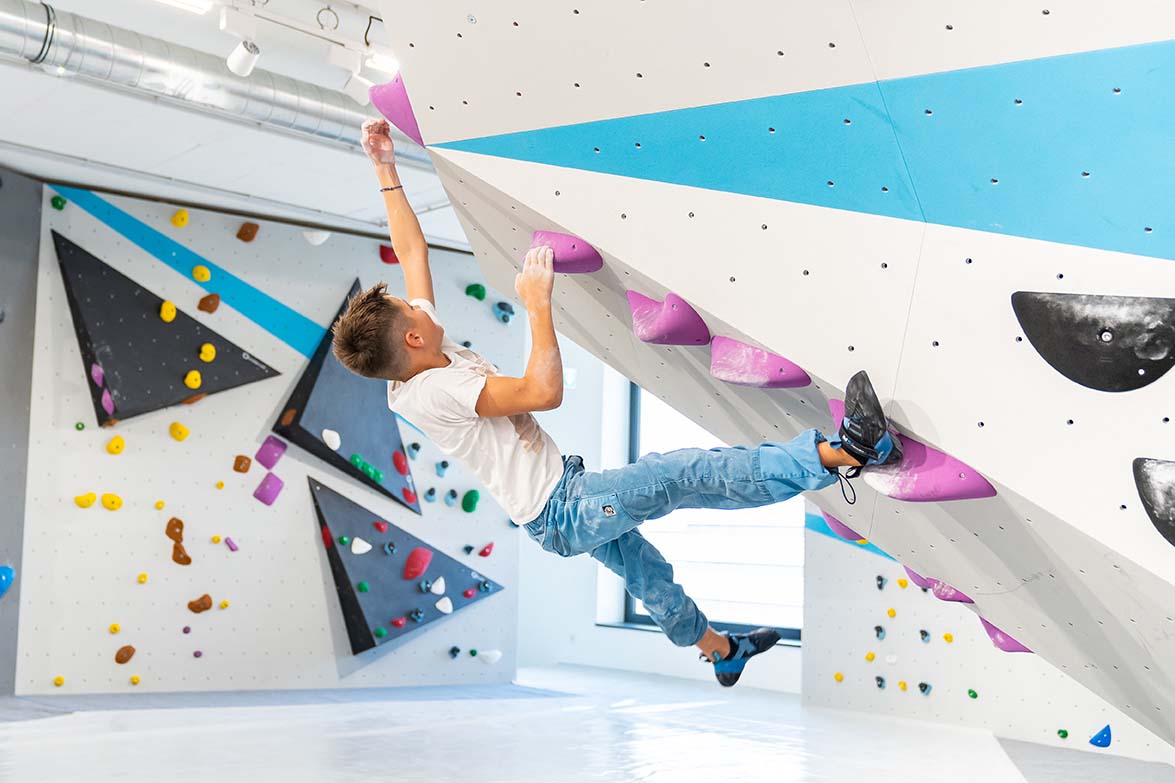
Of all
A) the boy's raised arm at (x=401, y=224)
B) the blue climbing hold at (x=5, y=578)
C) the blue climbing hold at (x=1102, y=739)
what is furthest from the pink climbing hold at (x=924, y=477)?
the blue climbing hold at (x=5, y=578)

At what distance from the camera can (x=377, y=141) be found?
2.51m

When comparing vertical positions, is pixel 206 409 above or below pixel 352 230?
below

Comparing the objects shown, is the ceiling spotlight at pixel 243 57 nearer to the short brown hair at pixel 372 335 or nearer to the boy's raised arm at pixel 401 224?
the boy's raised arm at pixel 401 224

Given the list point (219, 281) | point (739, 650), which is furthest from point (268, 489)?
point (739, 650)

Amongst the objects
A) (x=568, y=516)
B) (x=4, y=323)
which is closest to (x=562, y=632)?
(x=4, y=323)

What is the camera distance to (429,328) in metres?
2.34

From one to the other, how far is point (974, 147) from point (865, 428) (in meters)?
0.46

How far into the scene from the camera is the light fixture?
388 centimetres

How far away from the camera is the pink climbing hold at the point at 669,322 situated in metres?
1.83

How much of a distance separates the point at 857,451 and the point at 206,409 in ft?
16.8

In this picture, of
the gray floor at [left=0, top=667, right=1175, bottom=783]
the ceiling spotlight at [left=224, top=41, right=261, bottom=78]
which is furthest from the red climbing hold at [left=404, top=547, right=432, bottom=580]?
the ceiling spotlight at [left=224, top=41, right=261, bottom=78]

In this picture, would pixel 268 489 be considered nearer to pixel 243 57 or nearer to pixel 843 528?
pixel 243 57

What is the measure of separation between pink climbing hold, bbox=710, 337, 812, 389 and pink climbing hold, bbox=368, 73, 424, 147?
0.68 meters

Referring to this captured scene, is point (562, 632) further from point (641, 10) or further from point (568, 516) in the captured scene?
point (641, 10)
